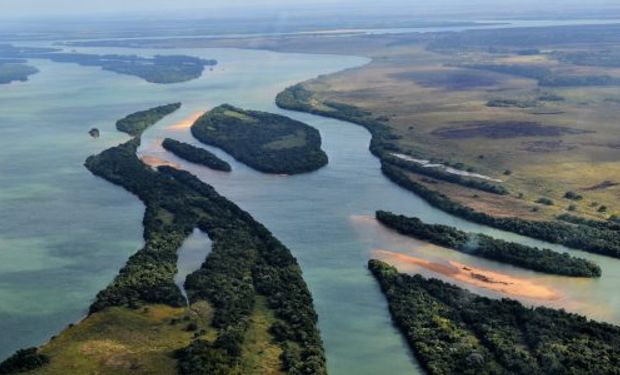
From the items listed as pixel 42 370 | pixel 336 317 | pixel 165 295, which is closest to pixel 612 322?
pixel 336 317

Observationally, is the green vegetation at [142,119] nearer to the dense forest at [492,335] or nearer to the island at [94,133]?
the island at [94,133]

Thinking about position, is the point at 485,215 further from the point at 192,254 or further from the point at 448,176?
the point at 192,254

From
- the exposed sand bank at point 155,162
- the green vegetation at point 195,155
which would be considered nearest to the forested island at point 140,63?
the green vegetation at point 195,155

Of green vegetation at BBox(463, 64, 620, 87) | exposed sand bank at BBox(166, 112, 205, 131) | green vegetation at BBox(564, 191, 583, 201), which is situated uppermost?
green vegetation at BBox(463, 64, 620, 87)

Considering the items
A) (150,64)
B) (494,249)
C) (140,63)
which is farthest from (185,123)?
(140,63)

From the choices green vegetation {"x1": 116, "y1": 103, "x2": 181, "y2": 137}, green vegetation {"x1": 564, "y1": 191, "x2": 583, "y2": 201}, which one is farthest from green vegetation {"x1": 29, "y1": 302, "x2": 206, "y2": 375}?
green vegetation {"x1": 116, "y1": 103, "x2": 181, "y2": 137}

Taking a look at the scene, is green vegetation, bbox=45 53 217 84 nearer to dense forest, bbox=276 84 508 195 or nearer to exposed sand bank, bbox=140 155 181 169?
dense forest, bbox=276 84 508 195
